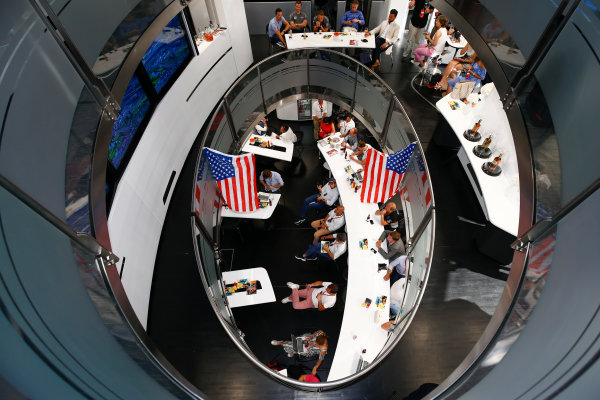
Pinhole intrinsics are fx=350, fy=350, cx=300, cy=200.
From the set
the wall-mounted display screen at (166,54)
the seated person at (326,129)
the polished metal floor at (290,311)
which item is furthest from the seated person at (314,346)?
the wall-mounted display screen at (166,54)

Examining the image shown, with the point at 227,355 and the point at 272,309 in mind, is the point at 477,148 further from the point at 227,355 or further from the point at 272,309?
the point at 227,355

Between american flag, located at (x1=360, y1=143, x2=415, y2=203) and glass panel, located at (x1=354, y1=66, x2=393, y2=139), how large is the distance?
136cm

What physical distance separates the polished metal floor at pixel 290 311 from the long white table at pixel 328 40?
11.4 feet

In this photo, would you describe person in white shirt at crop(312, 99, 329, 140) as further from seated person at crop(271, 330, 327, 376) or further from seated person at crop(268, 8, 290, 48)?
seated person at crop(271, 330, 327, 376)

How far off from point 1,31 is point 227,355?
502 centimetres

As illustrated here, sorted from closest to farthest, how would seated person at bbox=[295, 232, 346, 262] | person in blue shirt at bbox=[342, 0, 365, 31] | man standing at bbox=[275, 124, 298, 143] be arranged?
1. seated person at bbox=[295, 232, 346, 262]
2. man standing at bbox=[275, 124, 298, 143]
3. person in blue shirt at bbox=[342, 0, 365, 31]

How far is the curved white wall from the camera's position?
5.36 metres

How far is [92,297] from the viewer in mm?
1974

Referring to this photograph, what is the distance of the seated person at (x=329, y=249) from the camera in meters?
6.22

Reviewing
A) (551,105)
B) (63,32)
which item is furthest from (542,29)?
(63,32)

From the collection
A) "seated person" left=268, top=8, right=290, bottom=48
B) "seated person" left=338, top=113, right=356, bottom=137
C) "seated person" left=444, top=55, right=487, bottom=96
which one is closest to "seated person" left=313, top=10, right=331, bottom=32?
"seated person" left=268, top=8, right=290, bottom=48

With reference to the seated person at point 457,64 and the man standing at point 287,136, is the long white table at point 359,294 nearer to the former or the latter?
the man standing at point 287,136

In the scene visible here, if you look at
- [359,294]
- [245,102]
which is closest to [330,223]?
[359,294]

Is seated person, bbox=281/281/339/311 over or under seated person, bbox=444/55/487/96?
under
